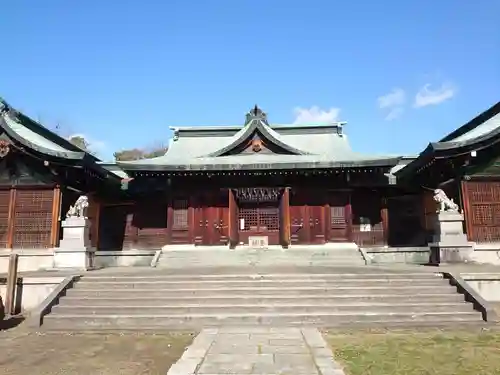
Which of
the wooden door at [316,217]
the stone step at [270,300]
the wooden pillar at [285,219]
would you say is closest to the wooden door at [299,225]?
the wooden door at [316,217]

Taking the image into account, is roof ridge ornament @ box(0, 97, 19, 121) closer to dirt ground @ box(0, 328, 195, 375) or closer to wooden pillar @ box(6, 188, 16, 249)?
wooden pillar @ box(6, 188, 16, 249)

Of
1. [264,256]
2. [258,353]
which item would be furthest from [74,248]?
[258,353]

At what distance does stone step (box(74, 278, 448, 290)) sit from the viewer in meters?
10.8

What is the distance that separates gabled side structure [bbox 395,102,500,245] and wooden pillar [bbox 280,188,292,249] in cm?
627

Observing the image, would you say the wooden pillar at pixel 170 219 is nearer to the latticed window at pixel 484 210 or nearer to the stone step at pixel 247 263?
the stone step at pixel 247 263

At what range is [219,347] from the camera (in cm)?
713

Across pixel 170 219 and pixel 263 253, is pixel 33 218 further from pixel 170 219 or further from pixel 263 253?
pixel 263 253

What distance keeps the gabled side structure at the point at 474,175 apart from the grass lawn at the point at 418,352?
8.45m

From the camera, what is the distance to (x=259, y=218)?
19.1 metres

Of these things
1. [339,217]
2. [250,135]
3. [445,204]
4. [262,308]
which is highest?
[250,135]

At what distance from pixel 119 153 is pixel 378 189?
45463 millimetres

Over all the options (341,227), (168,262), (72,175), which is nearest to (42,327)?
(168,262)

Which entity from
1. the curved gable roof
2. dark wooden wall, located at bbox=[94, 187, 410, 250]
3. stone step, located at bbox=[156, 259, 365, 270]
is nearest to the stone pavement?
stone step, located at bbox=[156, 259, 365, 270]

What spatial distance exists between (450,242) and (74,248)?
14045 mm
